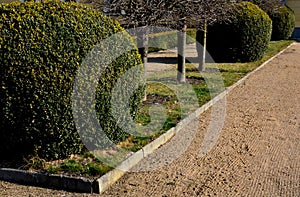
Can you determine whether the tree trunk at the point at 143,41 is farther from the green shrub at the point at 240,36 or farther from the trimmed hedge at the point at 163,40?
the trimmed hedge at the point at 163,40

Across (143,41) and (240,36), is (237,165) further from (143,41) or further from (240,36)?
(240,36)

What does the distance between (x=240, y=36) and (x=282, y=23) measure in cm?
1120

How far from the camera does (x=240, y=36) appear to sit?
12.5m

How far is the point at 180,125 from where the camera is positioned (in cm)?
561

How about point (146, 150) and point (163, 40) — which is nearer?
point (146, 150)

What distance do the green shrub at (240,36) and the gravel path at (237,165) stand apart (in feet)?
19.1

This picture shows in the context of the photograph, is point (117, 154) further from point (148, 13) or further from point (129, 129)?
point (148, 13)

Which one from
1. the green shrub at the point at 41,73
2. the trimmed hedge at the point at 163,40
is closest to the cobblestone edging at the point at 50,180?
the green shrub at the point at 41,73

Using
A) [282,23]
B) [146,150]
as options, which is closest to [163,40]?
[282,23]

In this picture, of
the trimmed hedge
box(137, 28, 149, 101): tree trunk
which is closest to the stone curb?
box(137, 28, 149, 101): tree trunk

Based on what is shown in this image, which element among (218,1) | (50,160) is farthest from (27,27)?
(218,1)

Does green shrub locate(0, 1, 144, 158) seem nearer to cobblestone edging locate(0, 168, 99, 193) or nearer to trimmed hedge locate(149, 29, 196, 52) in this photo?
cobblestone edging locate(0, 168, 99, 193)

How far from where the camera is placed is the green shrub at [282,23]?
21.6m

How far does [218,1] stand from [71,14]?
4.78m
